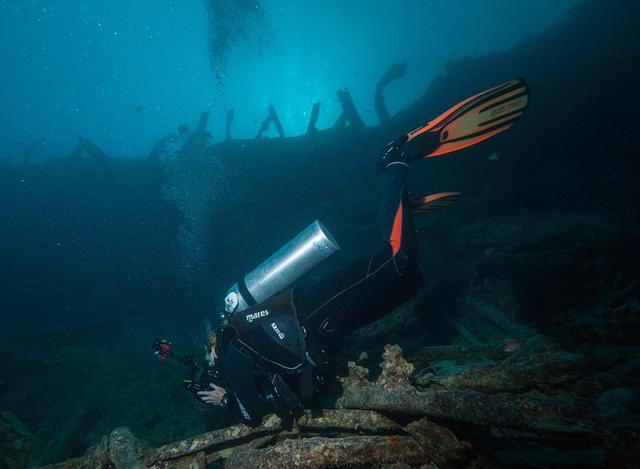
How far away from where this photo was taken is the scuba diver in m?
2.57

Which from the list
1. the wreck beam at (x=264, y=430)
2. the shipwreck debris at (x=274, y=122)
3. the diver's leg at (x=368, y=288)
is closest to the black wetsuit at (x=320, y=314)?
the diver's leg at (x=368, y=288)

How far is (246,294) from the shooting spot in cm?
372

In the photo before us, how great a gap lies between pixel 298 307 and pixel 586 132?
920 centimetres

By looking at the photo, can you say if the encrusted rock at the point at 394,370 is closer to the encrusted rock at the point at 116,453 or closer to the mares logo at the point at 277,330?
the mares logo at the point at 277,330

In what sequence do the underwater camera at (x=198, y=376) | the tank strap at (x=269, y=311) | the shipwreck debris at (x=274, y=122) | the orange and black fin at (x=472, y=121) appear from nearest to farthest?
the tank strap at (x=269, y=311), the underwater camera at (x=198, y=376), the orange and black fin at (x=472, y=121), the shipwreck debris at (x=274, y=122)

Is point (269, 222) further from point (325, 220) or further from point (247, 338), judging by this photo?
point (247, 338)

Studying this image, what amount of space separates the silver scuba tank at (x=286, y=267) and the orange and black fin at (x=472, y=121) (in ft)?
4.29


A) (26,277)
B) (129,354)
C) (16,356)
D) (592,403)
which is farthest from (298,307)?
(26,277)

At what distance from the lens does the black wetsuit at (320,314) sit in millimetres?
2561

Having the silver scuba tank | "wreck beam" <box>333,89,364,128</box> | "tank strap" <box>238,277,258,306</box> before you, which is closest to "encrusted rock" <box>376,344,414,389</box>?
the silver scuba tank

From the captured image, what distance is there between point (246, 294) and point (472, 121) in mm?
3121

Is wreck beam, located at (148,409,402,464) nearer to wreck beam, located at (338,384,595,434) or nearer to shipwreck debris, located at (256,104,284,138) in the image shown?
wreck beam, located at (338,384,595,434)

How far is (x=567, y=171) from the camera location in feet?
25.4

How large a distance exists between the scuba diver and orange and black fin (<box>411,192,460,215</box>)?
1.78 feet
